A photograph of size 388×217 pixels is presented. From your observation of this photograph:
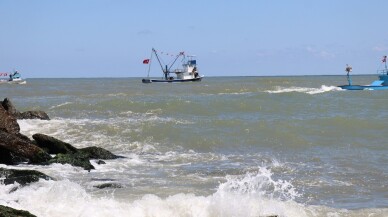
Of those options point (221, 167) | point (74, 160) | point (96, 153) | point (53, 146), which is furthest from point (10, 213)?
point (96, 153)

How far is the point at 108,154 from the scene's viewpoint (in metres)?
18.9

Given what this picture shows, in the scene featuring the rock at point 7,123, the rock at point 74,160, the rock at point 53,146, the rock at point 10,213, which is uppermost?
the rock at point 7,123

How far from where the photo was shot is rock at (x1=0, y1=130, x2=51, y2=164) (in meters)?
16.3

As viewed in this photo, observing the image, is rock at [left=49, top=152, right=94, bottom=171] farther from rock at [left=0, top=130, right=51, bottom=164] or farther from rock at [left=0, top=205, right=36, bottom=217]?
rock at [left=0, top=205, right=36, bottom=217]

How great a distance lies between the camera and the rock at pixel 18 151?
16.3m

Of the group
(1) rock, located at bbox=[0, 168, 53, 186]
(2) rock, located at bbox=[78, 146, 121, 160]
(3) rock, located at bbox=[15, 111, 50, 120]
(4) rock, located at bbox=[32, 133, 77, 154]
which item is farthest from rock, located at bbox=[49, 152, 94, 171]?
(3) rock, located at bbox=[15, 111, 50, 120]

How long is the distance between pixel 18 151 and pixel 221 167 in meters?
5.93

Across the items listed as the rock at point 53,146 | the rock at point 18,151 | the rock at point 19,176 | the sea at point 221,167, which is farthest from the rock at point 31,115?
the rock at point 19,176

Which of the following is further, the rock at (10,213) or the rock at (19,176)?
the rock at (19,176)

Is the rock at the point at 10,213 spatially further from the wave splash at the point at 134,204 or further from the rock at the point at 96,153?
the rock at the point at 96,153

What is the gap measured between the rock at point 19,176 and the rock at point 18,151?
12.0 feet

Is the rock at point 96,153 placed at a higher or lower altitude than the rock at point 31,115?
lower

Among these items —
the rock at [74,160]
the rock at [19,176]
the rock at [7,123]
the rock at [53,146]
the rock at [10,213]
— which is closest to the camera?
the rock at [10,213]

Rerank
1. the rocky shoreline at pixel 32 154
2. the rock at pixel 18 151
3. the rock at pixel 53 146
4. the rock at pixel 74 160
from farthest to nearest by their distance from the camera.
Answer: the rock at pixel 53 146 < the rock at pixel 74 160 < the rock at pixel 18 151 < the rocky shoreline at pixel 32 154
